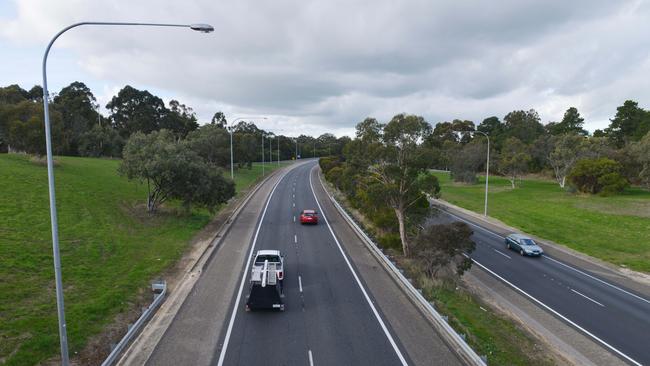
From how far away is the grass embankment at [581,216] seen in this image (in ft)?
104

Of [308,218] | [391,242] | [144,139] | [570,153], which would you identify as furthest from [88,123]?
[570,153]

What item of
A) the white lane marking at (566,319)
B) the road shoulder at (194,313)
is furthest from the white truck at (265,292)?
the white lane marking at (566,319)

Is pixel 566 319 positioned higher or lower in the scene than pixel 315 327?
lower

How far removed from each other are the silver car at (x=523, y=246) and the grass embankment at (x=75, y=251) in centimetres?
2397

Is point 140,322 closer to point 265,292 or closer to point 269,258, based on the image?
point 265,292

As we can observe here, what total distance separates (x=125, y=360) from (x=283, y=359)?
4.48 metres

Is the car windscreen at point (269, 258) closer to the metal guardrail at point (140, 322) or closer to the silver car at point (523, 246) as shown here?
the metal guardrail at point (140, 322)

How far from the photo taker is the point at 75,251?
20109 mm

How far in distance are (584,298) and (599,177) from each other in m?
41.7

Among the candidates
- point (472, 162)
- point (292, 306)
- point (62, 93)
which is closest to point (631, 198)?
point (472, 162)

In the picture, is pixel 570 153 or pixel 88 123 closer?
pixel 570 153

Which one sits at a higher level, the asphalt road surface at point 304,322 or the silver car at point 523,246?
the asphalt road surface at point 304,322

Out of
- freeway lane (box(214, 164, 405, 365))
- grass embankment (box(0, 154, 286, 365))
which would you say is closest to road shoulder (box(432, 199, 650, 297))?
freeway lane (box(214, 164, 405, 365))

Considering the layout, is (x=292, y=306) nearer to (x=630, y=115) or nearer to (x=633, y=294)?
(x=633, y=294)
